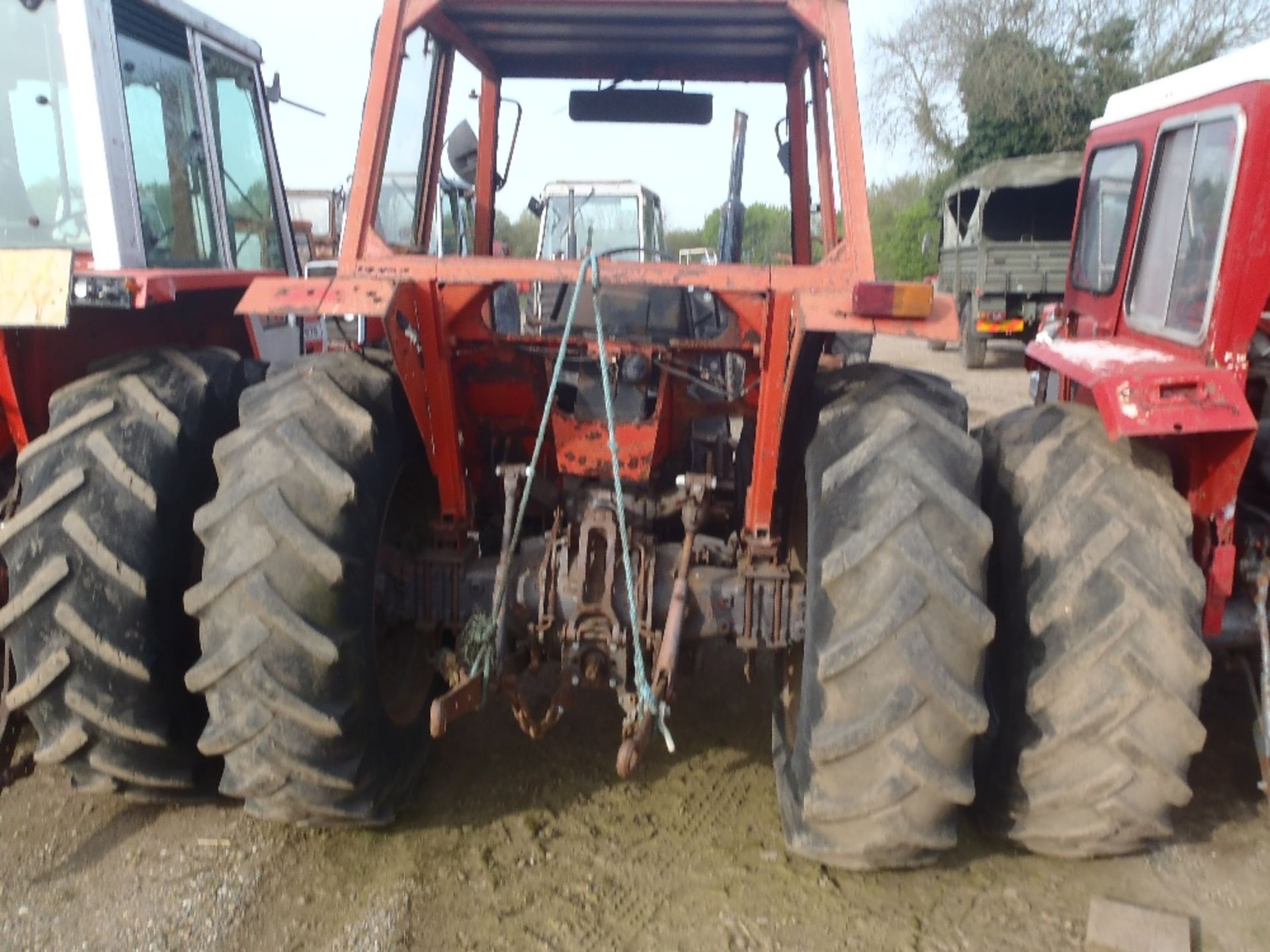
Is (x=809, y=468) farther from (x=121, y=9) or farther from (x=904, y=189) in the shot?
(x=904, y=189)

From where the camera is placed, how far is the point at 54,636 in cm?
261

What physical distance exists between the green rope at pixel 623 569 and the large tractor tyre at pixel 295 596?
0.29m

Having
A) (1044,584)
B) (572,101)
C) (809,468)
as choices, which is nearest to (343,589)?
(809,468)

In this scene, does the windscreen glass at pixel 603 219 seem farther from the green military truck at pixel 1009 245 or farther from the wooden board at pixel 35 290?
the wooden board at pixel 35 290

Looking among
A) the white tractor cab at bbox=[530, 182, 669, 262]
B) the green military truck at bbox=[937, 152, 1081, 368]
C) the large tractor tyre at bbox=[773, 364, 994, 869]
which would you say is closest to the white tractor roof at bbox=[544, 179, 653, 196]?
the white tractor cab at bbox=[530, 182, 669, 262]

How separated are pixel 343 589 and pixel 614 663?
0.80 meters

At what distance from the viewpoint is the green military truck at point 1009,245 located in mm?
13086

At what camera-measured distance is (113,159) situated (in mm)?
3121

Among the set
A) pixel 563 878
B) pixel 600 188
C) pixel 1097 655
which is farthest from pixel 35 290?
pixel 600 188

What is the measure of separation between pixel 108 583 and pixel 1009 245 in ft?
41.4

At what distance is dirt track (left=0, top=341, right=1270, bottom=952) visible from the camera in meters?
2.64

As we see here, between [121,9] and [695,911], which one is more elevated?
[121,9]

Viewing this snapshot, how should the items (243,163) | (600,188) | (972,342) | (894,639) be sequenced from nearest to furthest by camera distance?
(894,639), (243,163), (600,188), (972,342)

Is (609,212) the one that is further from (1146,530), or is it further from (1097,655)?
(1097,655)
